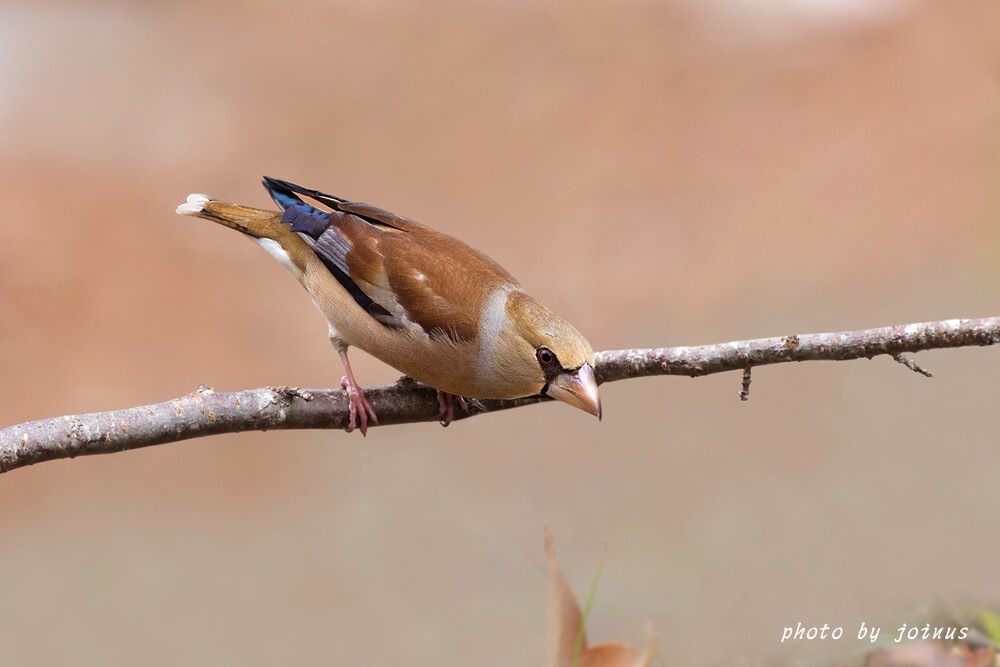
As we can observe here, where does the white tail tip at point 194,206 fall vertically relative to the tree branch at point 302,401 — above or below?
above

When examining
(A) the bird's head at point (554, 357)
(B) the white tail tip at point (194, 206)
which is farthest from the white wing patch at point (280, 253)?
(A) the bird's head at point (554, 357)

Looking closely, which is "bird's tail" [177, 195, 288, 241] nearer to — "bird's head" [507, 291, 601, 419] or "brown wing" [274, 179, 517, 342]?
"brown wing" [274, 179, 517, 342]

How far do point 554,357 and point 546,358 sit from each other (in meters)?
0.02

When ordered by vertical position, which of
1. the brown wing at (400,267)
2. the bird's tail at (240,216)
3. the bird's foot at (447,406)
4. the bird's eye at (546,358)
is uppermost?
the bird's tail at (240,216)

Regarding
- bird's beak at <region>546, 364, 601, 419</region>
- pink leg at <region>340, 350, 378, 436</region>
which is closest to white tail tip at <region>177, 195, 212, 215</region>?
pink leg at <region>340, 350, 378, 436</region>

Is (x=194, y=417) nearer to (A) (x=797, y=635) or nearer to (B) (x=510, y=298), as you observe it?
(B) (x=510, y=298)

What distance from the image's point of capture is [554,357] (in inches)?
53.8

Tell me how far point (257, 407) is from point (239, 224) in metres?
0.65

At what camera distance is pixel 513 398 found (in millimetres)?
1480

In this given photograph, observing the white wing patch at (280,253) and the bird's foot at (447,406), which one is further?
the white wing patch at (280,253)

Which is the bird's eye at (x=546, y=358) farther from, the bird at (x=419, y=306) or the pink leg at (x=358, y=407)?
the pink leg at (x=358, y=407)

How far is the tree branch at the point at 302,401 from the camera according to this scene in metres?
1.17

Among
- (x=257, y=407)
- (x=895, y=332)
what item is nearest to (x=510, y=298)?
(x=257, y=407)

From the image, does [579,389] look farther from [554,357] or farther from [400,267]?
[400,267]
